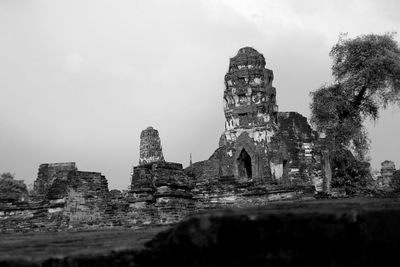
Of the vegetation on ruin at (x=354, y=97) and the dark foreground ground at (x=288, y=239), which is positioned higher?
the vegetation on ruin at (x=354, y=97)

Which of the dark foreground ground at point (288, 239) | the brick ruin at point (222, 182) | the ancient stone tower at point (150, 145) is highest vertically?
the ancient stone tower at point (150, 145)

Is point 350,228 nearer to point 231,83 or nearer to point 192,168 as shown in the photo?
point 231,83

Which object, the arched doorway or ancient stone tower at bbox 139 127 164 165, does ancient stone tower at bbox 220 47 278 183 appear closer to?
→ the arched doorway

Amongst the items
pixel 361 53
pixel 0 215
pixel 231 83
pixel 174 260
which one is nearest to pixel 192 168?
pixel 231 83

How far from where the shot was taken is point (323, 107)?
22.9 metres

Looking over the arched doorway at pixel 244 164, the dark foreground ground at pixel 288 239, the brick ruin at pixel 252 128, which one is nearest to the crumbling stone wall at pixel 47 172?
the brick ruin at pixel 252 128

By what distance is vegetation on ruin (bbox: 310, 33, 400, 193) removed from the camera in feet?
73.2

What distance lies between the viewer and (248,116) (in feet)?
71.6

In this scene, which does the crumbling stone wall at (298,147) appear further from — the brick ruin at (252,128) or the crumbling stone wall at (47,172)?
the crumbling stone wall at (47,172)

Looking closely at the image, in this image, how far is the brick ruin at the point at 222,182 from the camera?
46.0 feet

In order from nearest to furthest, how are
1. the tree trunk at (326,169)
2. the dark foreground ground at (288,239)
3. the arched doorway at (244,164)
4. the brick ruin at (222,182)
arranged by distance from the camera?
the dark foreground ground at (288,239)
the brick ruin at (222,182)
the arched doorway at (244,164)
the tree trunk at (326,169)

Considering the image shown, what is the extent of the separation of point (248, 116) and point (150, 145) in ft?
23.4

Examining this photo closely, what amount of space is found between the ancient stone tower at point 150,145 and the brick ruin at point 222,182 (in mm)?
3802

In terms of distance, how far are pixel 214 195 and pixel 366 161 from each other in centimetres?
995
